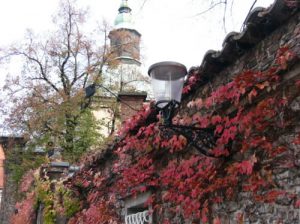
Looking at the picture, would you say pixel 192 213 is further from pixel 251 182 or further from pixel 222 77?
pixel 222 77

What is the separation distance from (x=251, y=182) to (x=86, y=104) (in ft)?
52.5

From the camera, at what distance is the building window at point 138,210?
20.9ft

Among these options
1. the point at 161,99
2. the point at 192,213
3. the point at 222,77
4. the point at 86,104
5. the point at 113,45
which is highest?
the point at 113,45

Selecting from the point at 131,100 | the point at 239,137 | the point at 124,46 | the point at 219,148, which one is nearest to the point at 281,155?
the point at 239,137

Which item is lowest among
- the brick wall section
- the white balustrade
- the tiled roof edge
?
the white balustrade

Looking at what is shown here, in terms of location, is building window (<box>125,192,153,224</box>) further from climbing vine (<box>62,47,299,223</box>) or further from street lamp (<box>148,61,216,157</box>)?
street lamp (<box>148,61,216,157</box>)

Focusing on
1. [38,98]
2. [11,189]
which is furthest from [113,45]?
[11,189]

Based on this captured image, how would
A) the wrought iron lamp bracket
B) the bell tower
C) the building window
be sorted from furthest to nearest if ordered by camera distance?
1. the bell tower
2. the building window
3. the wrought iron lamp bracket

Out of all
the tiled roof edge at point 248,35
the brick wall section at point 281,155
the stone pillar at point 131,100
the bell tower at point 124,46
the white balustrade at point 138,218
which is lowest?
the white balustrade at point 138,218

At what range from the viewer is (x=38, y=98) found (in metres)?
19.8

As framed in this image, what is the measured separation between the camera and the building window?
6.37m

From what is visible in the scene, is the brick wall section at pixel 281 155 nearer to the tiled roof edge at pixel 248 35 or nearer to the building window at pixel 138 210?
the tiled roof edge at pixel 248 35

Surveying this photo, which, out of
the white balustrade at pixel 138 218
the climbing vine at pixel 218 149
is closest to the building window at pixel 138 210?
the white balustrade at pixel 138 218

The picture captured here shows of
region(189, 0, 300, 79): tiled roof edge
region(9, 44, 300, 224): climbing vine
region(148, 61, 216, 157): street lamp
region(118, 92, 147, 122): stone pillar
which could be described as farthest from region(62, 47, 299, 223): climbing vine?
region(118, 92, 147, 122): stone pillar
